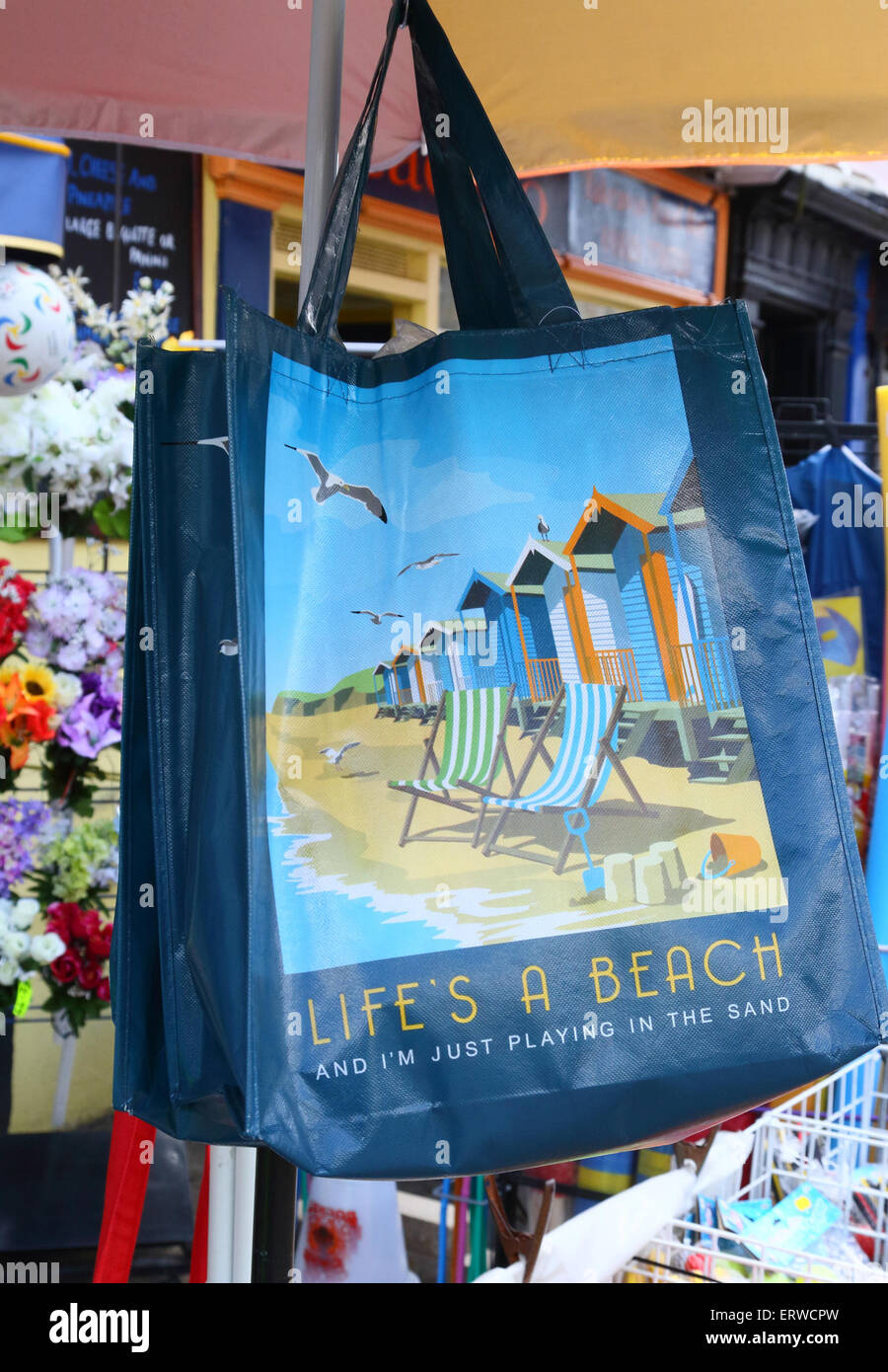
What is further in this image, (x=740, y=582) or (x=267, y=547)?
(x=740, y=582)

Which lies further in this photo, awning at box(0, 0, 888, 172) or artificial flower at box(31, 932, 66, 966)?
artificial flower at box(31, 932, 66, 966)

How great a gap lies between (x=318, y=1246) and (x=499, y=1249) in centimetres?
44

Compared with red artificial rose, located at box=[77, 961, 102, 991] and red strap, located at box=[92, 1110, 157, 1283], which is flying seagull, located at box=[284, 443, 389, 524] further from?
red artificial rose, located at box=[77, 961, 102, 991]

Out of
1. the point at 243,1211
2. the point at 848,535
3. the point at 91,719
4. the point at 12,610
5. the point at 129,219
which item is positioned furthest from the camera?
the point at 129,219

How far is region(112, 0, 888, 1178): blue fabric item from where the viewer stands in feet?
3.21

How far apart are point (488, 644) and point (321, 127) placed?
2.10ft

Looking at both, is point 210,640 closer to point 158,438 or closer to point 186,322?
point 158,438

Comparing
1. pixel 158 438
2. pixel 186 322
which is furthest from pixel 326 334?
pixel 186 322

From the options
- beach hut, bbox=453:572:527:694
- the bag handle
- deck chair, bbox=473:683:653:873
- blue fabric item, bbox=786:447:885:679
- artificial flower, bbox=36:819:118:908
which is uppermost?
blue fabric item, bbox=786:447:885:679

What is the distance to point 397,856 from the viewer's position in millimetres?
1016

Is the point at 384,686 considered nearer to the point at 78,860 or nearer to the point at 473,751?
the point at 473,751

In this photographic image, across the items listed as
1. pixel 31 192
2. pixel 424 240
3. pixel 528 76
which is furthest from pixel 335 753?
pixel 424 240

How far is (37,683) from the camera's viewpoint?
8.08 feet

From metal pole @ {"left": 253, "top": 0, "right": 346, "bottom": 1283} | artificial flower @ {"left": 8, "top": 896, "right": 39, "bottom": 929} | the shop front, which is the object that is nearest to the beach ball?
the shop front
